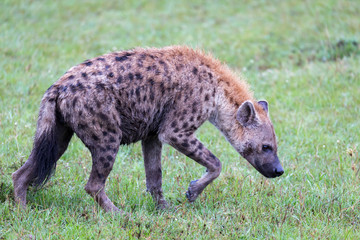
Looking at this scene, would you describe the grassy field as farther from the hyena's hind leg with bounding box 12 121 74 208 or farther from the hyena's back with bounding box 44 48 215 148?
the hyena's back with bounding box 44 48 215 148

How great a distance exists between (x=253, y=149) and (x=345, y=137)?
1735 mm

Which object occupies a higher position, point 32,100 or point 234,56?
point 32,100

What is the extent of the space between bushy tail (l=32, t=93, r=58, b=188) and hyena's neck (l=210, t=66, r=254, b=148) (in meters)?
1.42

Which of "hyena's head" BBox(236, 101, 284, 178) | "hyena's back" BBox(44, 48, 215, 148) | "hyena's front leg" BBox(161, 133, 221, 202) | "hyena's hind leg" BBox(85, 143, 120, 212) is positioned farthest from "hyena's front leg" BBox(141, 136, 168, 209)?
"hyena's head" BBox(236, 101, 284, 178)

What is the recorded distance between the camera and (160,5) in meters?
11.3

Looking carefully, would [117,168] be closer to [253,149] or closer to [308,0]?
[253,149]

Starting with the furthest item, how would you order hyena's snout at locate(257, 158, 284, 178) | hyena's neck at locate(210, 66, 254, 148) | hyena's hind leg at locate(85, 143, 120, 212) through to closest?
hyena's neck at locate(210, 66, 254, 148) → hyena's snout at locate(257, 158, 284, 178) → hyena's hind leg at locate(85, 143, 120, 212)

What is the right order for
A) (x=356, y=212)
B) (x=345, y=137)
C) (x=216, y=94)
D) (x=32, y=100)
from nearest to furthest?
(x=356, y=212), (x=216, y=94), (x=345, y=137), (x=32, y=100)

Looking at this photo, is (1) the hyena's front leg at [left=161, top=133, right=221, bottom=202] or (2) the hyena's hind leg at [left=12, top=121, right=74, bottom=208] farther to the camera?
(1) the hyena's front leg at [left=161, top=133, right=221, bottom=202]

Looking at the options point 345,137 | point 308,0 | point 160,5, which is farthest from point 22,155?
point 308,0

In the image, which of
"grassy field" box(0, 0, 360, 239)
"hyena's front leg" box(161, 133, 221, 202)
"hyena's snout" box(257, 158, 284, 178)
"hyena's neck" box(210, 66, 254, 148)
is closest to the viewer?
"grassy field" box(0, 0, 360, 239)

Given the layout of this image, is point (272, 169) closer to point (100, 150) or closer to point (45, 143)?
point (100, 150)

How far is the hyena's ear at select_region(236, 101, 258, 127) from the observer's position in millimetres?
4609

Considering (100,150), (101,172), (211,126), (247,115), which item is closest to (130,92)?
(100,150)
